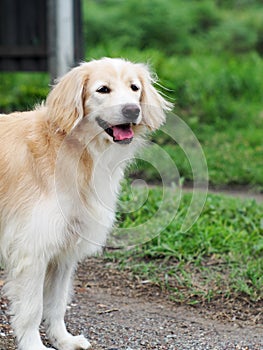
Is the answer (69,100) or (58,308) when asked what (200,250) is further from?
(69,100)

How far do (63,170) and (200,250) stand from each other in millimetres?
1968

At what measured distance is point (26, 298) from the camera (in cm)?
376

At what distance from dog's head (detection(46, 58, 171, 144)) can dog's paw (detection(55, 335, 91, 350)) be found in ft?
4.13

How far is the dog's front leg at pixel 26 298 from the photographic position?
3742 millimetres

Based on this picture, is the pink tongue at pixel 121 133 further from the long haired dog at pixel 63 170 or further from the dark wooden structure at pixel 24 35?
the dark wooden structure at pixel 24 35

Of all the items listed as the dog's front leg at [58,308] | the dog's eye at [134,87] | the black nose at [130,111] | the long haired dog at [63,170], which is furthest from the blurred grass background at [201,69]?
the dog's front leg at [58,308]

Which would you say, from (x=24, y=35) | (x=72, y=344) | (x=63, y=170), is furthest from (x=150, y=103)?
(x=24, y=35)

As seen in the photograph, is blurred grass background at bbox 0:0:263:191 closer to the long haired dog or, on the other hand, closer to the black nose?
the long haired dog

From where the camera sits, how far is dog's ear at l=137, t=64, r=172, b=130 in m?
3.94

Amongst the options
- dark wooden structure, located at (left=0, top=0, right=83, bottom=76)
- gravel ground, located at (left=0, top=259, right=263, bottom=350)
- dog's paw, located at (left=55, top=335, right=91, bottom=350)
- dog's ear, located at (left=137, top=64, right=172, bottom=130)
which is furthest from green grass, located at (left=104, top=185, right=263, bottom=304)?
dark wooden structure, located at (left=0, top=0, right=83, bottom=76)

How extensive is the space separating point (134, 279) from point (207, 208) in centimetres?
126

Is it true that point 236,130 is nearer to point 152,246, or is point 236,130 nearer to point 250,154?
point 250,154

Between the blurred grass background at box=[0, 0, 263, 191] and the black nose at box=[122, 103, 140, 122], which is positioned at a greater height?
the black nose at box=[122, 103, 140, 122]

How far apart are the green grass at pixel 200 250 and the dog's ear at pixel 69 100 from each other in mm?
1782
